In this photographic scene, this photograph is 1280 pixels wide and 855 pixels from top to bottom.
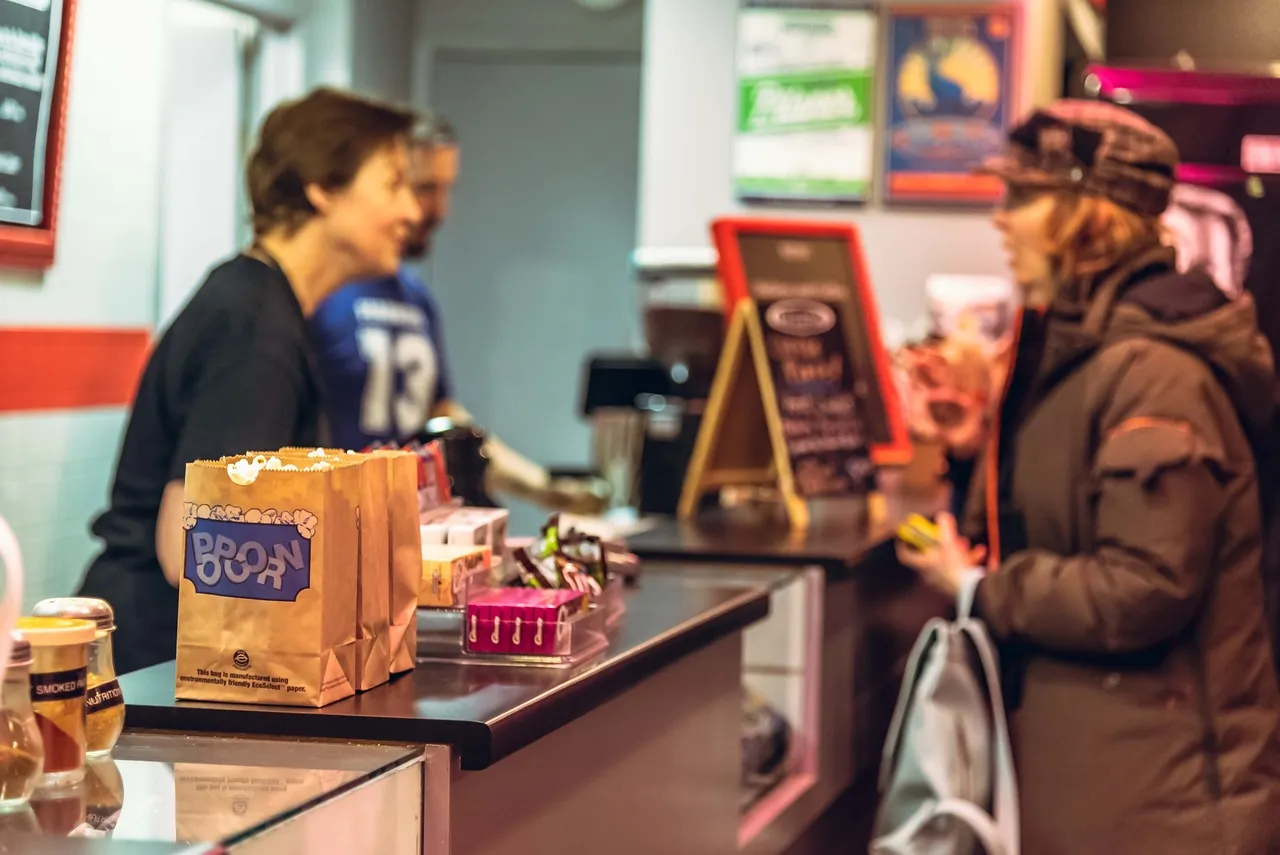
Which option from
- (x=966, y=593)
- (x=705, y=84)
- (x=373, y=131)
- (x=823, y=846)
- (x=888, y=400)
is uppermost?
(x=705, y=84)

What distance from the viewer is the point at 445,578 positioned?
1.83m

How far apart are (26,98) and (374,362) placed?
1082 mm

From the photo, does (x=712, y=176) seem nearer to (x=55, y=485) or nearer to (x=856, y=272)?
(x=856, y=272)

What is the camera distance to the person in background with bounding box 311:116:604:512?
3777mm

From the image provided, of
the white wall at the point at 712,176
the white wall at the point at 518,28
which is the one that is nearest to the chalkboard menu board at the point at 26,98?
the white wall at the point at 712,176

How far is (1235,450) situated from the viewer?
2436 millimetres

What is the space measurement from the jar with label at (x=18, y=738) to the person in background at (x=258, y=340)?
845mm

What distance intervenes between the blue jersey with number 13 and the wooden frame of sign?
2.50ft

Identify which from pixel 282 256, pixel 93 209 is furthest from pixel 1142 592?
pixel 93 209

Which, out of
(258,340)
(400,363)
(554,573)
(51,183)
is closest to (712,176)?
(400,363)

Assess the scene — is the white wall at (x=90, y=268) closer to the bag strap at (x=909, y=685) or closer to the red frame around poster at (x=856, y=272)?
the red frame around poster at (x=856, y=272)

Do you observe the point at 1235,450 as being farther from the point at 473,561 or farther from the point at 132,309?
the point at 132,309

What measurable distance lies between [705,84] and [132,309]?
2063mm

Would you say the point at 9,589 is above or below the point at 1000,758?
above
